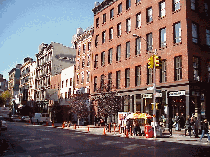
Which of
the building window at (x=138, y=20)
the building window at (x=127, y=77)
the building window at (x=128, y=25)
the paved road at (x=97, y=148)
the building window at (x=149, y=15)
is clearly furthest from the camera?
the building window at (x=128, y=25)

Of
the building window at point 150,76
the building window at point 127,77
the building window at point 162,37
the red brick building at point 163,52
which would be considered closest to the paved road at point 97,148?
the red brick building at point 163,52

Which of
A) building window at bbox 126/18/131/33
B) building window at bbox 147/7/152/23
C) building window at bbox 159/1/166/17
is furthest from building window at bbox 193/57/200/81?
building window at bbox 126/18/131/33

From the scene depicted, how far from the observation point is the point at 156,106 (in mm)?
22688

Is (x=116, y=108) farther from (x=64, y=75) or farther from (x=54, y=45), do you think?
(x=54, y=45)

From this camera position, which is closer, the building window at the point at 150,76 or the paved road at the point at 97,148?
the paved road at the point at 97,148

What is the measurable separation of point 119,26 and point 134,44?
6187 mm

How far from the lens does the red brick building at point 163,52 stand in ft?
92.0

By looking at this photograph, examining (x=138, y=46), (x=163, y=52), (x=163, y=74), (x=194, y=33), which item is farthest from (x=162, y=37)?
(x=163, y=74)

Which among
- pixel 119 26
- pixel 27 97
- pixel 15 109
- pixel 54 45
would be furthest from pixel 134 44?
pixel 15 109

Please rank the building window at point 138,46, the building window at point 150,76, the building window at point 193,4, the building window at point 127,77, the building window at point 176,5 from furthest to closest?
the building window at point 127,77 → the building window at point 138,46 → the building window at point 150,76 → the building window at point 176,5 → the building window at point 193,4

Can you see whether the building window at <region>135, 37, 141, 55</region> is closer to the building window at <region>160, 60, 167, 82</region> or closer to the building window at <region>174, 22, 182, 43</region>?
the building window at <region>160, 60, 167, 82</region>

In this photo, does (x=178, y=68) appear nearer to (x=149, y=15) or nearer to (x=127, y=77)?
(x=149, y=15)

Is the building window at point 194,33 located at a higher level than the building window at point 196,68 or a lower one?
higher

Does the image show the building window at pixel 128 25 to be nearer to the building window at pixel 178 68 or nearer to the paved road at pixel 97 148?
the building window at pixel 178 68
